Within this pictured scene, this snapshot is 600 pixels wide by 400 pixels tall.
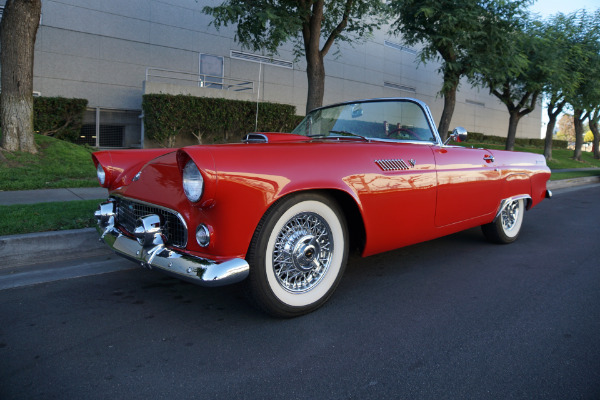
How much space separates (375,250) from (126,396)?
6.10ft

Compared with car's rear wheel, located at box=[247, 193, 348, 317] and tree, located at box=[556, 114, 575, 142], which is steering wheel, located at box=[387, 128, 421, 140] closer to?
car's rear wheel, located at box=[247, 193, 348, 317]

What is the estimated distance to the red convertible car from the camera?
231 centimetres

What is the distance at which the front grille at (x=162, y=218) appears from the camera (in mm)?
2499

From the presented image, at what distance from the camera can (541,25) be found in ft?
57.5

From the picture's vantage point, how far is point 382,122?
12.4ft

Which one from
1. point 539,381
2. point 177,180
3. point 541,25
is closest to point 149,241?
point 177,180

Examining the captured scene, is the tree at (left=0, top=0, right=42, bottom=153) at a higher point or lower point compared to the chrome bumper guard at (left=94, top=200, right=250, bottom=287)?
higher

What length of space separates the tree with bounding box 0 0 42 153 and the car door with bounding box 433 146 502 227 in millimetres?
7631

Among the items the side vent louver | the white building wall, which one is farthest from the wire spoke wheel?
the white building wall

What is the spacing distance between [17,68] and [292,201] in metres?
7.51

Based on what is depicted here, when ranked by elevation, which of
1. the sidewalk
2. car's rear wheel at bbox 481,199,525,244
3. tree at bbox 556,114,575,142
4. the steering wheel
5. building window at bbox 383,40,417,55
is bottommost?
the sidewalk

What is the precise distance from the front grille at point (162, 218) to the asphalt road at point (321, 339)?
0.53m

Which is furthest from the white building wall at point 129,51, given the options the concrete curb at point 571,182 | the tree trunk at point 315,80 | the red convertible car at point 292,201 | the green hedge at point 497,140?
the green hedge at point 497,140

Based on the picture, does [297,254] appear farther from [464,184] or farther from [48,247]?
[48,247]
